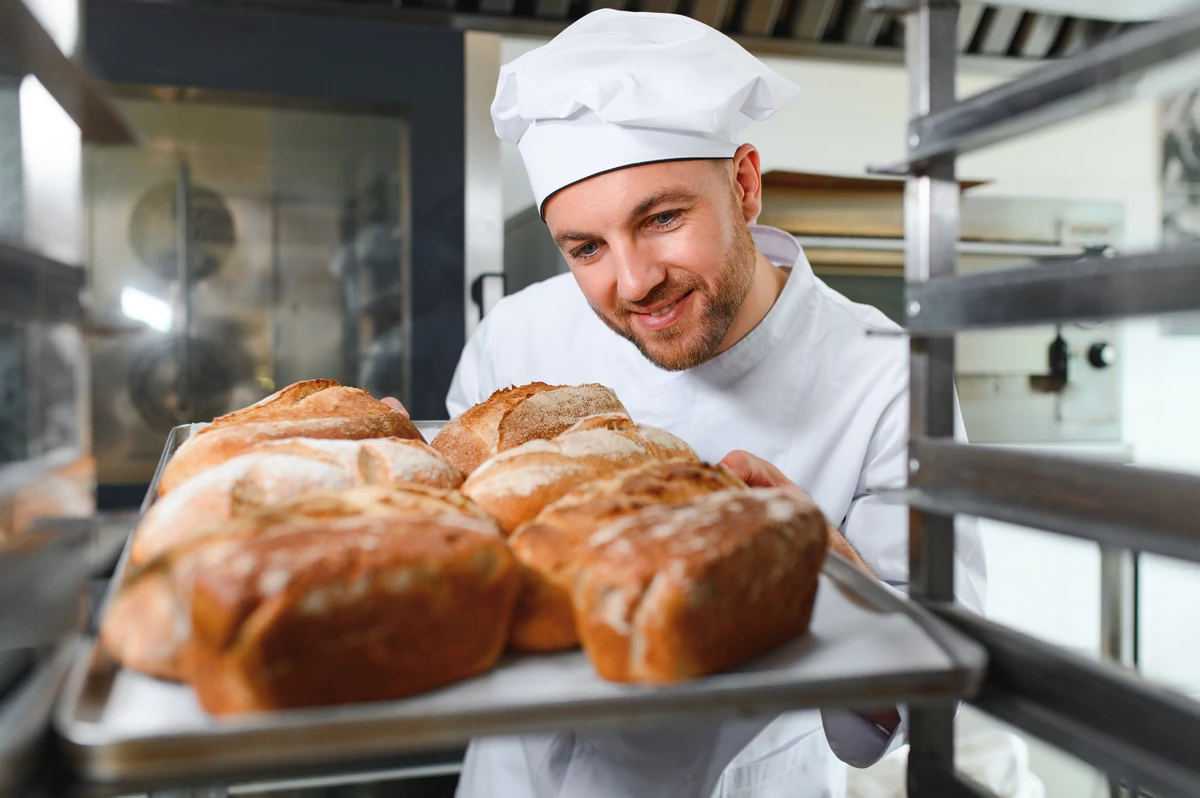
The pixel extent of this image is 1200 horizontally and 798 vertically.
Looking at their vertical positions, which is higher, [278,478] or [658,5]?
[658,5]

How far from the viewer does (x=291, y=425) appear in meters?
0.85

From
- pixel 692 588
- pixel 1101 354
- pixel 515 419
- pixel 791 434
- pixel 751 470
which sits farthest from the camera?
pixel 1101 354

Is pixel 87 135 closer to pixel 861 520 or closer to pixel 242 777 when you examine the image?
pixel 242 777

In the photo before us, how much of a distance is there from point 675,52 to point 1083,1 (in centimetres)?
71

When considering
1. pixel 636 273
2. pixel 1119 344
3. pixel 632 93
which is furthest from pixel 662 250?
pixel 1119 344

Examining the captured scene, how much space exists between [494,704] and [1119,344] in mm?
2488

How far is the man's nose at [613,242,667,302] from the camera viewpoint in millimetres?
1203

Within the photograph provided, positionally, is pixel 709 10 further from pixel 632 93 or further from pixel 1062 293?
pixel 1062 293

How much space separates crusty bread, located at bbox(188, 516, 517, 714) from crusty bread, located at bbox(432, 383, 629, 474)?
44 centimetres

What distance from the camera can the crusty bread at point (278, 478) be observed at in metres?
0.61

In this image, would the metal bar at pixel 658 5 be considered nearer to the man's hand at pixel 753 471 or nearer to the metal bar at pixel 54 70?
the man's hand at pixel 753 471

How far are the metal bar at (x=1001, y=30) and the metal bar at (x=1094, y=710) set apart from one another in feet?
6.97

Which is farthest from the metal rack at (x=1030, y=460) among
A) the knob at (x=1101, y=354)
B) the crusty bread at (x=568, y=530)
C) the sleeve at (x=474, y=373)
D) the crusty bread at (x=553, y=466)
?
the knob at (x=1101, y=354)

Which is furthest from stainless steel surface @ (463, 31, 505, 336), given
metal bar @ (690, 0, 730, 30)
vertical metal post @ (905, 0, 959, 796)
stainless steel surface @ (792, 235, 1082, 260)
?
vertical metal post @ (905, 0, 959, 796)
